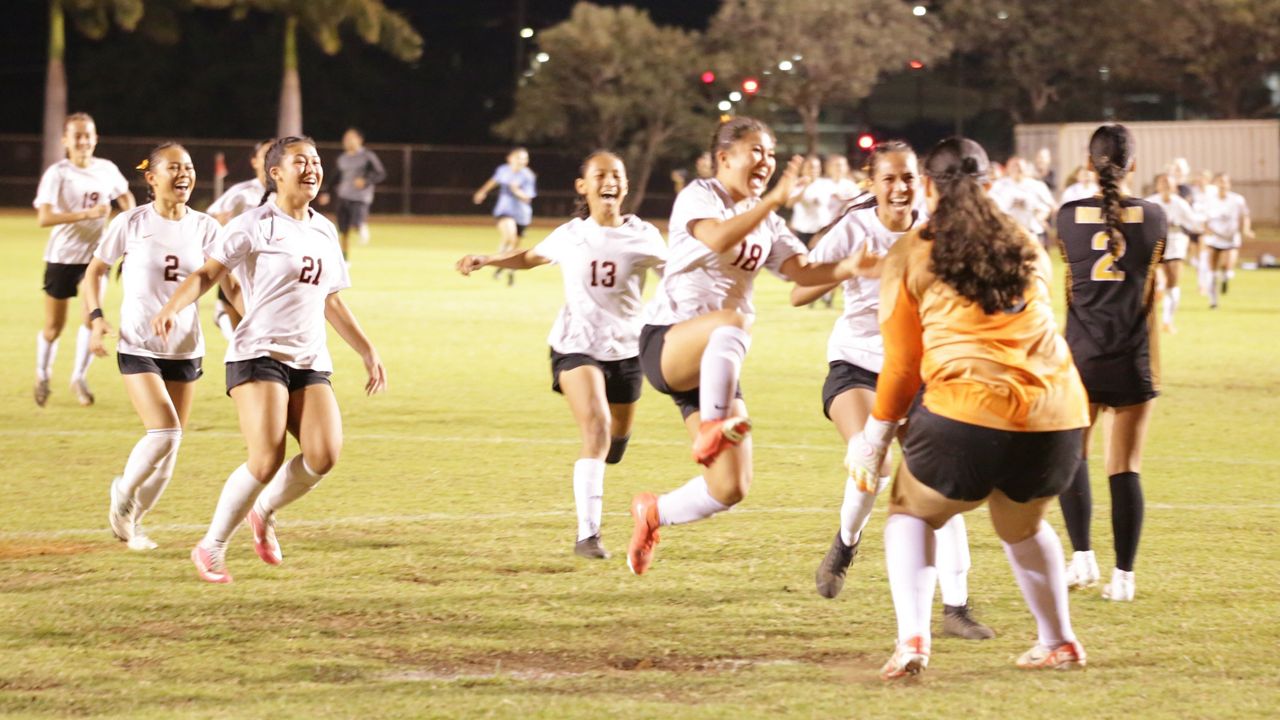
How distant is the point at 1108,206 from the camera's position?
22.0 ft

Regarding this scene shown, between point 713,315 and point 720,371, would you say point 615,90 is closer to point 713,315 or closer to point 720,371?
point 713,315

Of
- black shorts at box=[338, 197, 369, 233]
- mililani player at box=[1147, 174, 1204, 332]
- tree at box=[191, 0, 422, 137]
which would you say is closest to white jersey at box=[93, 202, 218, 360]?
mililani player at box=[1147, 174, 1204, 332]

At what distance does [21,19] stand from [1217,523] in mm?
70667

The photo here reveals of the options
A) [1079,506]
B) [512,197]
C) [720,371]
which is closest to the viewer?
[720,371]

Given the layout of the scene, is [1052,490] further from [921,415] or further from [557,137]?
[557,137]

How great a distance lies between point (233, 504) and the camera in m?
7.11

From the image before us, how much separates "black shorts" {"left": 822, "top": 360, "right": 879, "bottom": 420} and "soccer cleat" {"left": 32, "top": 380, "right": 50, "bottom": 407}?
8.00 metres

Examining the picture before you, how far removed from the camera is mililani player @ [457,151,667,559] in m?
7.79

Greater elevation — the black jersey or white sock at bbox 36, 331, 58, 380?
the black jersey

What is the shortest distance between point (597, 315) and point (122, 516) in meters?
2.47

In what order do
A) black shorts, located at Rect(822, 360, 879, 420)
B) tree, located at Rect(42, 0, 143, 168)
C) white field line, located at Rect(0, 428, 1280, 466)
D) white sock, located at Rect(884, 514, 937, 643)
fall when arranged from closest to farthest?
1. white sock, located at Rect(884, 514, 937, 643)
2. black shorts, located at Rect(822, 360, 879, 420)
3. white field line, located at Rect(0, 428, 1280, 466)
4. tree, located at Rect(42, 0, 143, 168)

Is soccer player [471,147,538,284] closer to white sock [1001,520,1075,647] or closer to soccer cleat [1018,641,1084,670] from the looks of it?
soccer cleat [1018,641,1084,670]

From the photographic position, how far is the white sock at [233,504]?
23.2ft

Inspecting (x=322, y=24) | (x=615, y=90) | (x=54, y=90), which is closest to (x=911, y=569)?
(x=322, y=24)
